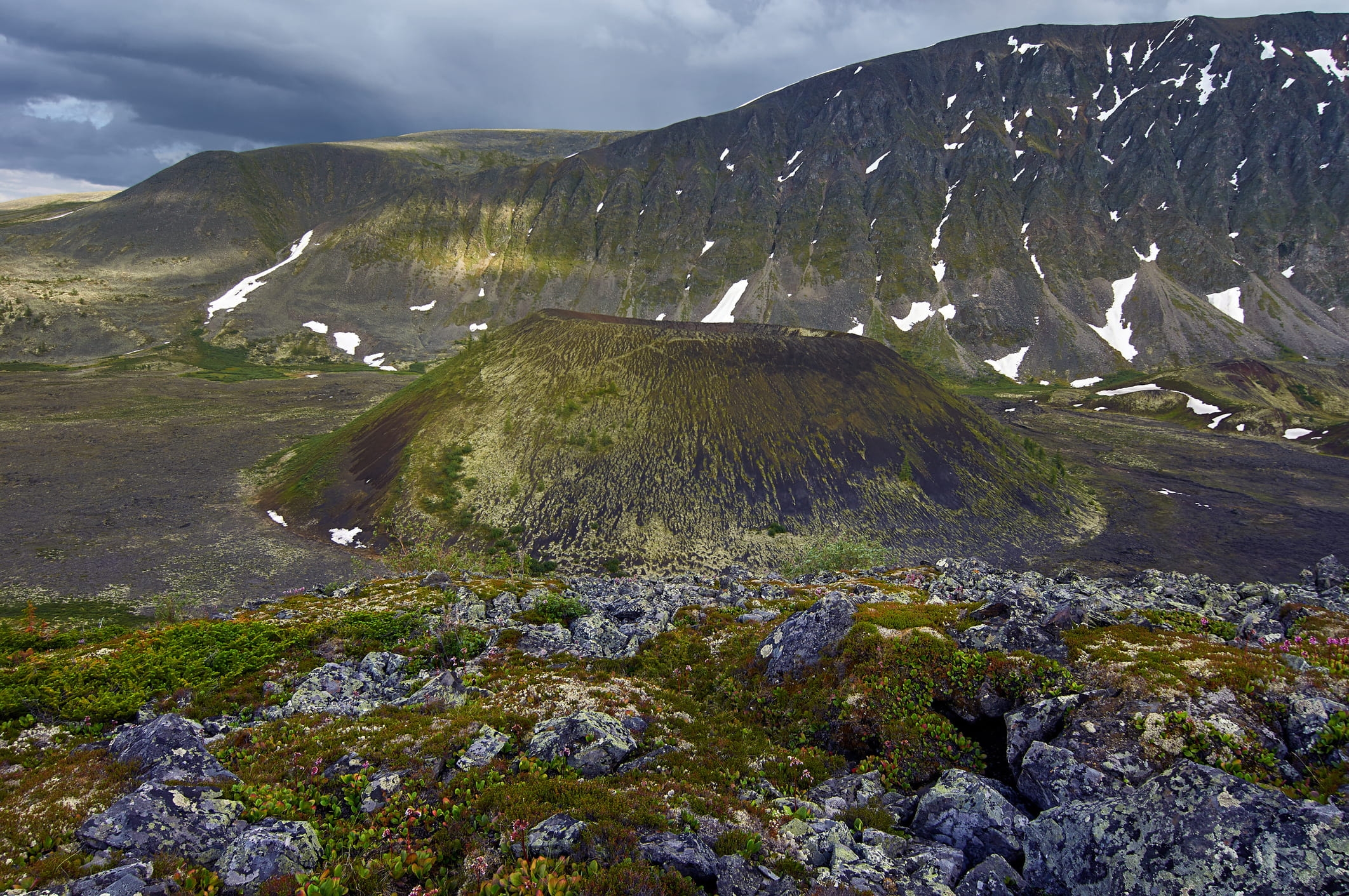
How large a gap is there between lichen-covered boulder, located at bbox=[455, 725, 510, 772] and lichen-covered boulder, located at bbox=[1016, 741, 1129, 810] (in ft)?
33.3

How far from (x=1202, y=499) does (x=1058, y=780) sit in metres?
84.7

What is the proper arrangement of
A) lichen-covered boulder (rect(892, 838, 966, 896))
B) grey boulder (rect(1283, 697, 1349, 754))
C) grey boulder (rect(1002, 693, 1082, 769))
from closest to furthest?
1. lichen-covered boulder (rect(892, 838, 966, 896))
2. grey boulder (rect(1283, 697, 1349, 754))
3. grey boulder (rect(1002, 693, 1082, 769))

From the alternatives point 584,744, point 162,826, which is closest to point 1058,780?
point 584,744

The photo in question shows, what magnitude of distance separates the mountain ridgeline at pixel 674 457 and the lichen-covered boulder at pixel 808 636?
29287 millimetres

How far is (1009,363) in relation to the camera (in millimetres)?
173750

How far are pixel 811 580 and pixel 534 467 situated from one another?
94.9ft

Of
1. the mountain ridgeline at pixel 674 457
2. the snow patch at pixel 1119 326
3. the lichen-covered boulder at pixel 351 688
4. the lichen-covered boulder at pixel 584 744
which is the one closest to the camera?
the lichen-covered boulder at pixel 584 744

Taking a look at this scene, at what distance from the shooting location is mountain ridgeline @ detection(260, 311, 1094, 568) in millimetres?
51250

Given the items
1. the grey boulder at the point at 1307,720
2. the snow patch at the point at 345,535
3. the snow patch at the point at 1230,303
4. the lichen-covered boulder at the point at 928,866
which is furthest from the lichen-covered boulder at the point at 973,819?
the snow patch at the point at 1230,303

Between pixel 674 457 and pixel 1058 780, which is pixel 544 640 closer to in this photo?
pixel 1058 780

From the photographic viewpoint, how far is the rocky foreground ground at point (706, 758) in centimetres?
842

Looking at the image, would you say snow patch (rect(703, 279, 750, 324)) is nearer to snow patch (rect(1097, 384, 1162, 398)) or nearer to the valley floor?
the valley floor

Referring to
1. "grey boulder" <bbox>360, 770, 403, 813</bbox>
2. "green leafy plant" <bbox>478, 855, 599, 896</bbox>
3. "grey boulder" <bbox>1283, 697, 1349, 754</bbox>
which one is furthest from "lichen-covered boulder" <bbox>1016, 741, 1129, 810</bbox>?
"grey boulder" <bbox>360, 770, 403, 813</bbox>

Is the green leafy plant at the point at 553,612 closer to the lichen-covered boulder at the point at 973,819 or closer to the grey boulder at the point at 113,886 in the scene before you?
the grey boulder at the point at 113,886
